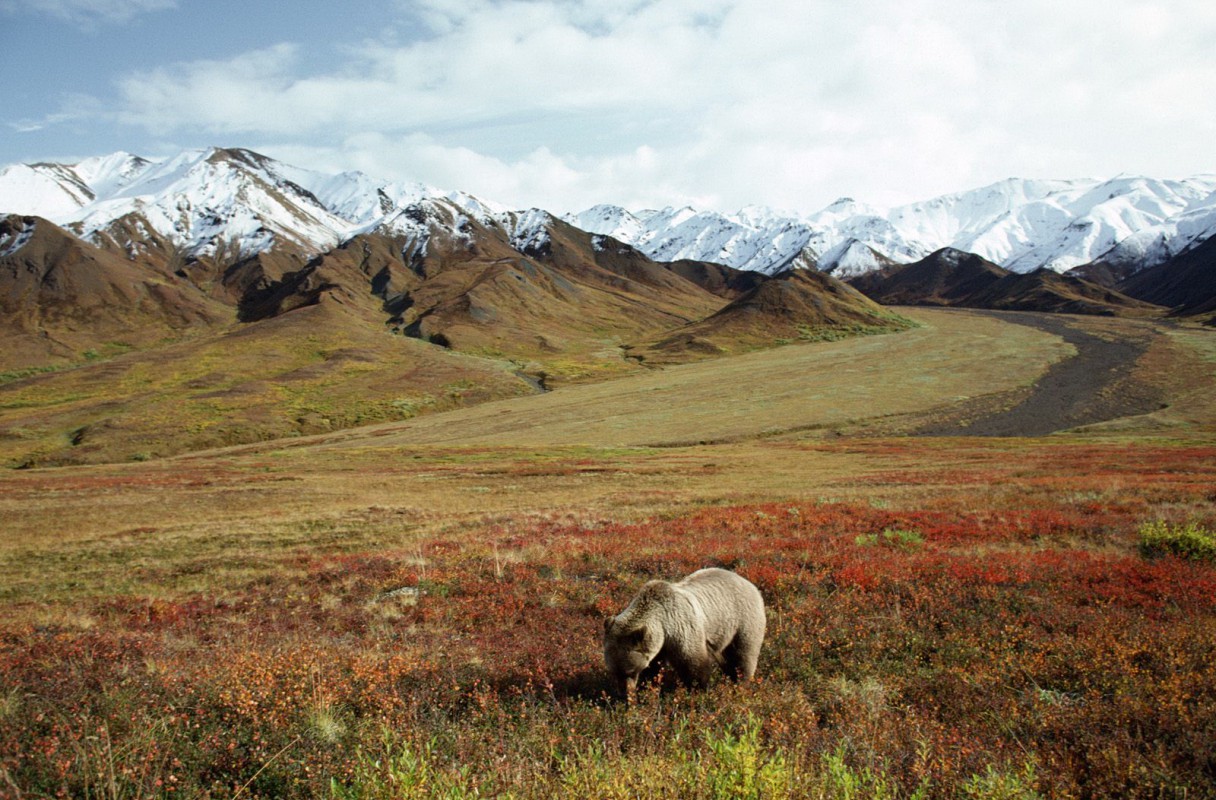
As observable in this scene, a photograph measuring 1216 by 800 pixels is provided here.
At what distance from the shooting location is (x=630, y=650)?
6594 millimetres

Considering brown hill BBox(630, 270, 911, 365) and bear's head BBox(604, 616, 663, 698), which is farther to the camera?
brown hill BBox(630, 270, 911, 365)

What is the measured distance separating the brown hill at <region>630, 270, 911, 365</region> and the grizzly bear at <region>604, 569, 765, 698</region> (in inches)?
5491

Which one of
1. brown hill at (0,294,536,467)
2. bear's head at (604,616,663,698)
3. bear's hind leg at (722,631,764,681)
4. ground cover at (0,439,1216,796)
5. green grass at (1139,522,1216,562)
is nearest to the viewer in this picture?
ground cover at (0,439,1216,796)

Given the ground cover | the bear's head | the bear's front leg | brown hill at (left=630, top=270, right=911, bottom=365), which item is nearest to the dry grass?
brown hill at (left=630, top=270, right=911, bottom=365)

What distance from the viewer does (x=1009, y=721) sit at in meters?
6.19

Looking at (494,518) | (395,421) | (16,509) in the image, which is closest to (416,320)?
(395,421)

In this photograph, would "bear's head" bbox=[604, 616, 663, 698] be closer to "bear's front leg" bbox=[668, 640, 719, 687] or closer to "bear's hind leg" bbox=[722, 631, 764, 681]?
"bear's front leg" bbox=[668, 640, 719, 687]

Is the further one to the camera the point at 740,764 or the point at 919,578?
the point at 919,578

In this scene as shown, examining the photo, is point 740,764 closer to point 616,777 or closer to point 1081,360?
point 616,777

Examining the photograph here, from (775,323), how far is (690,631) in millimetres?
178496

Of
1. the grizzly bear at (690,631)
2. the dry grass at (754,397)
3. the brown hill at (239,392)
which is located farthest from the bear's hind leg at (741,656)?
the brown hill at (239,392)

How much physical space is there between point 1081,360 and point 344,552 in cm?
13360

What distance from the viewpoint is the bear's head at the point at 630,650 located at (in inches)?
259

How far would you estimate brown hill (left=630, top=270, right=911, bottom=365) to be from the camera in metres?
159
